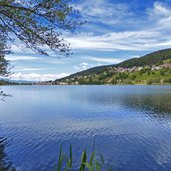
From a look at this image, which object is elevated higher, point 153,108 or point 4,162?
point 4,162

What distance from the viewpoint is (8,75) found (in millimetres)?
35062

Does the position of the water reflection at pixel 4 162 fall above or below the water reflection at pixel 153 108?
above

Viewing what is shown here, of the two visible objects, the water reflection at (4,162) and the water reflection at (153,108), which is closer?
the water reflection at (4,162)

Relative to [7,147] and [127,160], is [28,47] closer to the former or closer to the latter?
[127,160]

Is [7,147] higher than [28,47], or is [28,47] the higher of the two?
[28,47]

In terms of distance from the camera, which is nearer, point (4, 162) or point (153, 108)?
point (4, 162)

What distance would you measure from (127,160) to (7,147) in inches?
622

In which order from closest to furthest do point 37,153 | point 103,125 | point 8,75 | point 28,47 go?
point 28,47 < point 37,153 < point 8,75 < point 103,125

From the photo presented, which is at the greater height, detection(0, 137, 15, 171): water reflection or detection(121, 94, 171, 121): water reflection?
detection(0, 137, 15, 171): water reflection

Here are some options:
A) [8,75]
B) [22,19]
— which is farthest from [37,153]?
[22,19]

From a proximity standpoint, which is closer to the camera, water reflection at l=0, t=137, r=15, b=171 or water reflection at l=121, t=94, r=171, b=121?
water reflection at l=0, t=137, r=15, b=171

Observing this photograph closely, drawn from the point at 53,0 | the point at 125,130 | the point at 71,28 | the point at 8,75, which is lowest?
the point at 125,130

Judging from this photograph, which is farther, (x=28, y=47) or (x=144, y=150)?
(x=144, y=150)

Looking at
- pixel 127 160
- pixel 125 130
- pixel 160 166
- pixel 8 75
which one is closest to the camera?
pixel 160 166
